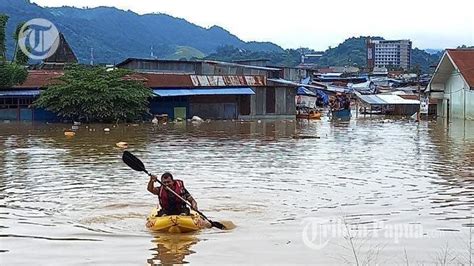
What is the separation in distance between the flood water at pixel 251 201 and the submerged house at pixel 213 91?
45.0ft

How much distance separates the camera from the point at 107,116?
3541 centimetres

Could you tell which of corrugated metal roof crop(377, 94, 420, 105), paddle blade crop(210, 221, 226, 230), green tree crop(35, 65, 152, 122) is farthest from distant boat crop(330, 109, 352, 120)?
paddle blade crop(210, 221, 226, 230)

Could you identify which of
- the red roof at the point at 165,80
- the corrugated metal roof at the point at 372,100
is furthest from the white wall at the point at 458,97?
the red roof at the point at 165,80

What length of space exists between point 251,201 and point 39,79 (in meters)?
28.3

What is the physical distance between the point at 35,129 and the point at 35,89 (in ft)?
21.4

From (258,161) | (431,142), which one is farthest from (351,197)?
(431,142)

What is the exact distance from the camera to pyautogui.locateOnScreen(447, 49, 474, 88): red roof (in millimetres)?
37781

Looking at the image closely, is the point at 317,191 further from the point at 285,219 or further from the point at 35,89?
the point at 35,89

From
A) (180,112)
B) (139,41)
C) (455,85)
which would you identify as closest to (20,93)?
(180,112)

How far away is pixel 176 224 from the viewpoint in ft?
32.1

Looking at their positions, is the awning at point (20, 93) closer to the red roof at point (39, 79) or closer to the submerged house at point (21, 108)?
the submerged house at point (21, 108)

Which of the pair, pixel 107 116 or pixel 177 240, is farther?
pixel 107 116

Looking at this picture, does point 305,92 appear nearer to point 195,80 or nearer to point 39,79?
point 195,80
